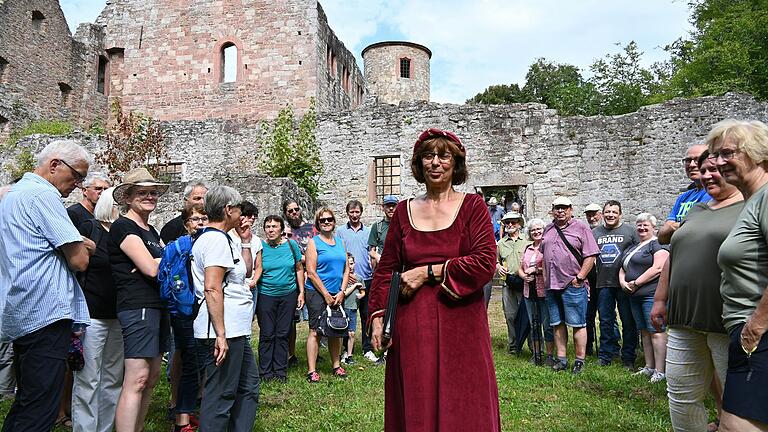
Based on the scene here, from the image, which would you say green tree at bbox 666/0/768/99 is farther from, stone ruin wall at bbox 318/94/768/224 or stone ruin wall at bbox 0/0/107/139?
stone ruin wall at bbox 0/0/107/139

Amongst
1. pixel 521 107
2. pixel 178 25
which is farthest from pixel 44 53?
pixel 521 107

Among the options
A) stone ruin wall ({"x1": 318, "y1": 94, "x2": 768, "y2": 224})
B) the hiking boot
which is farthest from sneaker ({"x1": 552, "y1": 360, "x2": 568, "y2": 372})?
stone ruin wall ({"x1": 318, "y1": 94, "x2": 768, "y2": 224})

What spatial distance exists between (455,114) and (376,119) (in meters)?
2.42

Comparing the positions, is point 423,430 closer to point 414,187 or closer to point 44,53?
point 414,187

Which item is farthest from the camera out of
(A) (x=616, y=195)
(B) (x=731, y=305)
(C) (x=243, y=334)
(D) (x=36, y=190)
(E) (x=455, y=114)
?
(E) (x=455, y=114)

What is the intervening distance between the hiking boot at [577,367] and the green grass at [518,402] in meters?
0.10

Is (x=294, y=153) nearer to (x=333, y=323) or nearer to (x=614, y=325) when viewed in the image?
(x=333, y=323)

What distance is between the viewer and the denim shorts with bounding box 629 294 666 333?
21.2 feet

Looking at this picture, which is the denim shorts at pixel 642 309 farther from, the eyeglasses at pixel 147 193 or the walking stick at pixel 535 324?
the eyeglasses at pixel 147 193

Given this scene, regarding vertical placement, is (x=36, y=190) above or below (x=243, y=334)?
above

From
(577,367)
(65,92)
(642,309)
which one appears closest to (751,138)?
(642,309)

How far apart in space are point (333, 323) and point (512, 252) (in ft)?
9.79

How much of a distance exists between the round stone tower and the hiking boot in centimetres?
2892

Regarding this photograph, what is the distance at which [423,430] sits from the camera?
286 centimetres
